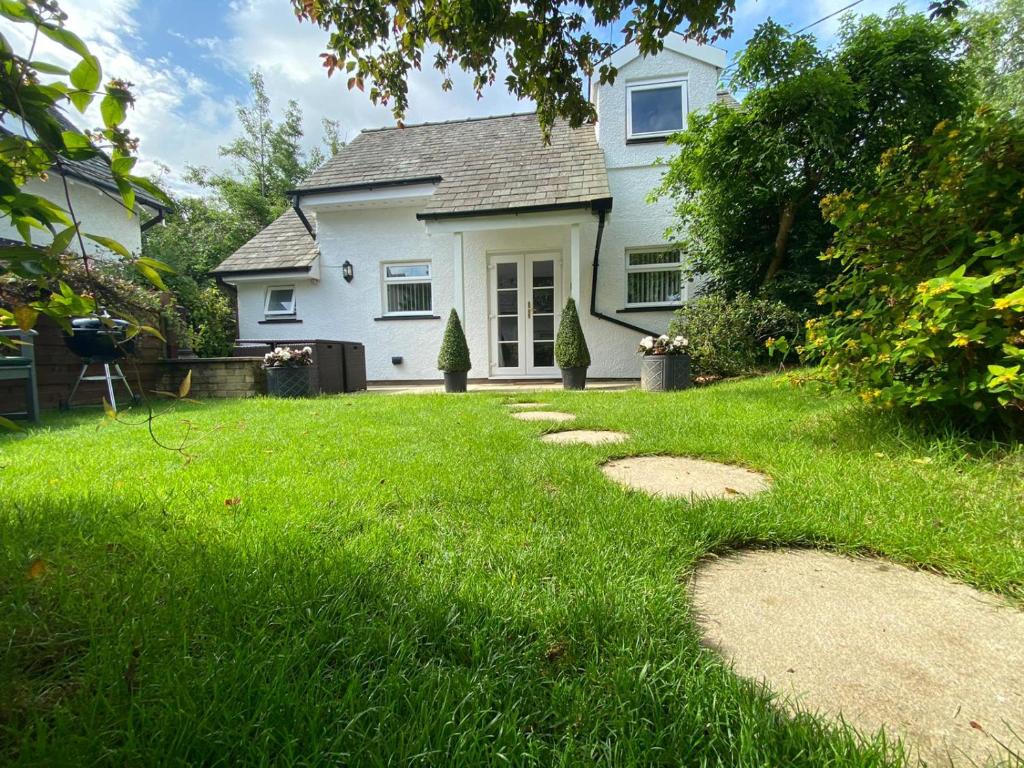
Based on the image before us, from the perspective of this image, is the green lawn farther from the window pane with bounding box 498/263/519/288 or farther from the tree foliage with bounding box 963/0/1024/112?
the tree foliage with bounding box 963/0/1024/112

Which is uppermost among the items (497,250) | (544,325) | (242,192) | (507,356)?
(242,192)

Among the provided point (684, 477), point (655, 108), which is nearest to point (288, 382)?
point (684, 477)

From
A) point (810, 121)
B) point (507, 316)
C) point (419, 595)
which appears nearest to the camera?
point (419, 595)

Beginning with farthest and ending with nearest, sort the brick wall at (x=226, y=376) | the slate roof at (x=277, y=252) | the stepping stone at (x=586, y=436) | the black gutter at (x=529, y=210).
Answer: the slate roof at (x=277, y=252)
the black gutter at (x=529, y=210)
the brick wall at (x=226, y=376)
the stepping stone at (x=586, y=436)

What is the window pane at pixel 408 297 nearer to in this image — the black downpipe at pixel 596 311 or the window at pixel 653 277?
the black downpipe at pixel 596 311

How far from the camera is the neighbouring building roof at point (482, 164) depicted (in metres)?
7.12

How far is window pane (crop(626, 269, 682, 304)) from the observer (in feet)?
26.0

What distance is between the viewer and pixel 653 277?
8.01 m

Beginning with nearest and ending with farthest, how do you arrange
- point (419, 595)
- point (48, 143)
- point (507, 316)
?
point (48, 143)
point (419, 595)
point (507, 316)

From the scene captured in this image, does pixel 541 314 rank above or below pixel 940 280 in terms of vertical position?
above

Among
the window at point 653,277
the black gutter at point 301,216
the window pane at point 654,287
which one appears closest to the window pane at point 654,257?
the window at point 653,277

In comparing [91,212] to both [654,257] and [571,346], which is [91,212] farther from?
[654,257]

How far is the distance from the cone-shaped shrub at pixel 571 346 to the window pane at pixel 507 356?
220 cm

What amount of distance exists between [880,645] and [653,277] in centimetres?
766
